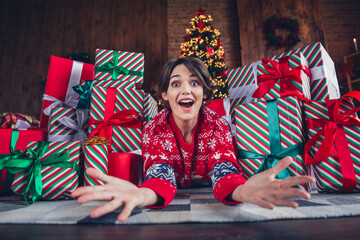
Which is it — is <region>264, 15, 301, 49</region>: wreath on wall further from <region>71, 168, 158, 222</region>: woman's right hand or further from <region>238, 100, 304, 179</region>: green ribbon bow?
<region>71, 168, 158, 222</region>: woman's right hand

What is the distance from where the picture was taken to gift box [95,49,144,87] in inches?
57.7

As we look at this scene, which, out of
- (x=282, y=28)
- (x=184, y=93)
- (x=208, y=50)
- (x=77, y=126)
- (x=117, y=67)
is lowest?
(x=77, y=126)

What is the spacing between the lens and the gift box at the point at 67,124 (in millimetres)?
1209

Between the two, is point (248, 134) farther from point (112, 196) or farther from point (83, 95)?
point (83, 95)

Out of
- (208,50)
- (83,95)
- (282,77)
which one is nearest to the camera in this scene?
(282,77)

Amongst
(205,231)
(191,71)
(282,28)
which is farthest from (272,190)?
(282,28)

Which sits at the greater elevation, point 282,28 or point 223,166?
point 282,28

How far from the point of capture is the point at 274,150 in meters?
0.96

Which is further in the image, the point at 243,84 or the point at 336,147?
the point at 243,84

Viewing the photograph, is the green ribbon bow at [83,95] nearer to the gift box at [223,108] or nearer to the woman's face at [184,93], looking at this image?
the woman's face at [184,93]

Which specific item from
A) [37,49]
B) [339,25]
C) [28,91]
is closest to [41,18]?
[37,49]

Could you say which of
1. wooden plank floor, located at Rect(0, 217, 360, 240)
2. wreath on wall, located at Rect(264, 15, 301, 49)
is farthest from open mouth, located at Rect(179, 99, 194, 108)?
wreath on wall, located at Rect(264, 15, 301, 49)

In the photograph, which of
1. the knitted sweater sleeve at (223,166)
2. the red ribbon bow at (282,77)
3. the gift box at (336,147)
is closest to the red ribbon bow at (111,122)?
the knitted sweater sleeve at (223,166)

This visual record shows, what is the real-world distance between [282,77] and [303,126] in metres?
0.28
